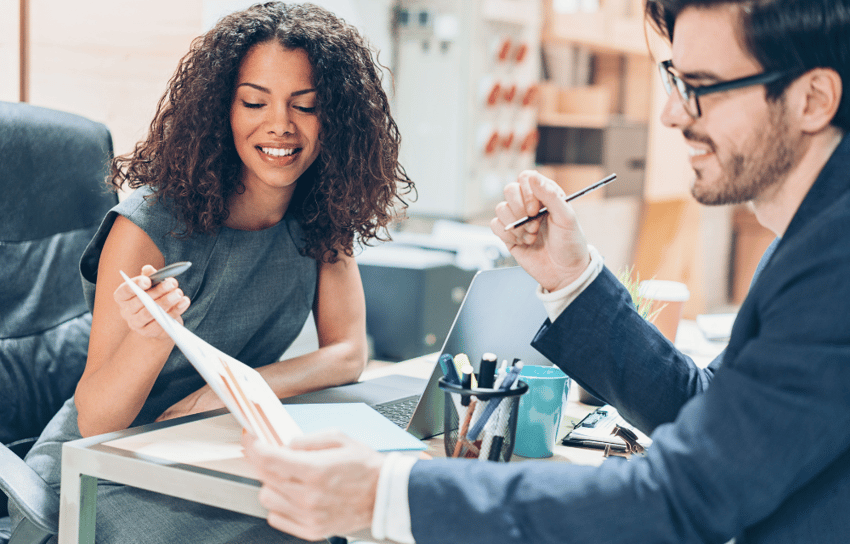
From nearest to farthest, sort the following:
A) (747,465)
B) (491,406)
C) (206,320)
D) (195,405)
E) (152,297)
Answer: (747,465) → (491,406) → (152,297) → (195,405) → (206,320)

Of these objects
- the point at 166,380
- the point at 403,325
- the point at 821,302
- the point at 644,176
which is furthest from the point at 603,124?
the point at 821,302

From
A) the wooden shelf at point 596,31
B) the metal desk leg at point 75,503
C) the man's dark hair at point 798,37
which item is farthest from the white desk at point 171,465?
the wooden shelf at point 596,31

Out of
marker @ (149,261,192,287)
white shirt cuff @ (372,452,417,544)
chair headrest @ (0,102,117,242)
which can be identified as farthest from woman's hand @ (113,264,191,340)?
chair headrest @ (0,102,117,242)

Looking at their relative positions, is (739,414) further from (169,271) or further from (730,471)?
(169,271)

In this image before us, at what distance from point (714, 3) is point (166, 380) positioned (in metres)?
0.99

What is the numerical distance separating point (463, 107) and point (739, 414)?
2.55 metres

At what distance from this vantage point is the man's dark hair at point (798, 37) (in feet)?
2.43

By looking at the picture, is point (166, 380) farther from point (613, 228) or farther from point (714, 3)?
point (613, 228)

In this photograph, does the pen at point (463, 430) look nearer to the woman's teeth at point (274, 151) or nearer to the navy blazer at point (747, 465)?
the navy blazer at point (747, 465)

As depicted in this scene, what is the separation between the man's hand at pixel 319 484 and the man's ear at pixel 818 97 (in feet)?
1.71

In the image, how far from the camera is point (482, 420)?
2.82 ft

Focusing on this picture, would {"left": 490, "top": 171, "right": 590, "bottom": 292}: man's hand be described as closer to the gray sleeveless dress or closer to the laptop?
the laptop

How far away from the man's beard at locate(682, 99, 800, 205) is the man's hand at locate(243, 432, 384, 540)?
0.45 meters

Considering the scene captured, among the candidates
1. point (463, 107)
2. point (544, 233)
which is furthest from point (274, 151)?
point (463, 107)
